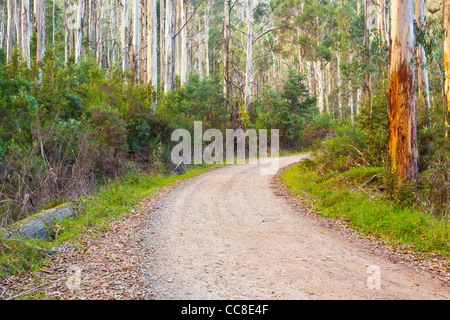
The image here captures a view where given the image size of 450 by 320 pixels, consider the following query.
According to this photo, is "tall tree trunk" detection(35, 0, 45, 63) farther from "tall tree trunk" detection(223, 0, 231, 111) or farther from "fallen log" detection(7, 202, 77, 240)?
"tall tree trunk" detection(223, 0, 231, 111)

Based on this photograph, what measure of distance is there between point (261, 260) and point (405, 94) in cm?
576

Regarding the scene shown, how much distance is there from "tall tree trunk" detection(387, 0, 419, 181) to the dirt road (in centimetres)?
272

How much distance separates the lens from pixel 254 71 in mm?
49938

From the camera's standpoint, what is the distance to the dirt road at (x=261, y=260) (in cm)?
405

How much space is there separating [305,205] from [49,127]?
7.31 meters

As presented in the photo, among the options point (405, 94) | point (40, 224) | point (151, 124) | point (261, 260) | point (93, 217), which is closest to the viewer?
point (261, 260)

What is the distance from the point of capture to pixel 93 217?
7.37 m

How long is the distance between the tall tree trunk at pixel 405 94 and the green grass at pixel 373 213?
73cm

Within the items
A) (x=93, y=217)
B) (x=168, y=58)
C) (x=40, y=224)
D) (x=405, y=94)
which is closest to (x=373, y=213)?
(x=405, y=94)

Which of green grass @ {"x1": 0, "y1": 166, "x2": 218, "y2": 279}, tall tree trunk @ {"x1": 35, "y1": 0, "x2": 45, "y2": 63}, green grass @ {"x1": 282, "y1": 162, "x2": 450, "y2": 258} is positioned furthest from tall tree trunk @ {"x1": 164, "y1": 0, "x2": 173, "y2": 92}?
green grass @ {"x1": 282, "y1": 162, "x2": 450, "y2": 258}

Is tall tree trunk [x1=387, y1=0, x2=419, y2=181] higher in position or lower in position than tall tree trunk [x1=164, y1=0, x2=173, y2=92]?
lower

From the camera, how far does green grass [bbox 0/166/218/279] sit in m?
4.82

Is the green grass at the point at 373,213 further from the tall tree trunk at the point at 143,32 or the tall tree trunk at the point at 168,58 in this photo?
the tall tree trunk at the point at 143,32

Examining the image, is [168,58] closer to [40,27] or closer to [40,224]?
[40,27]
